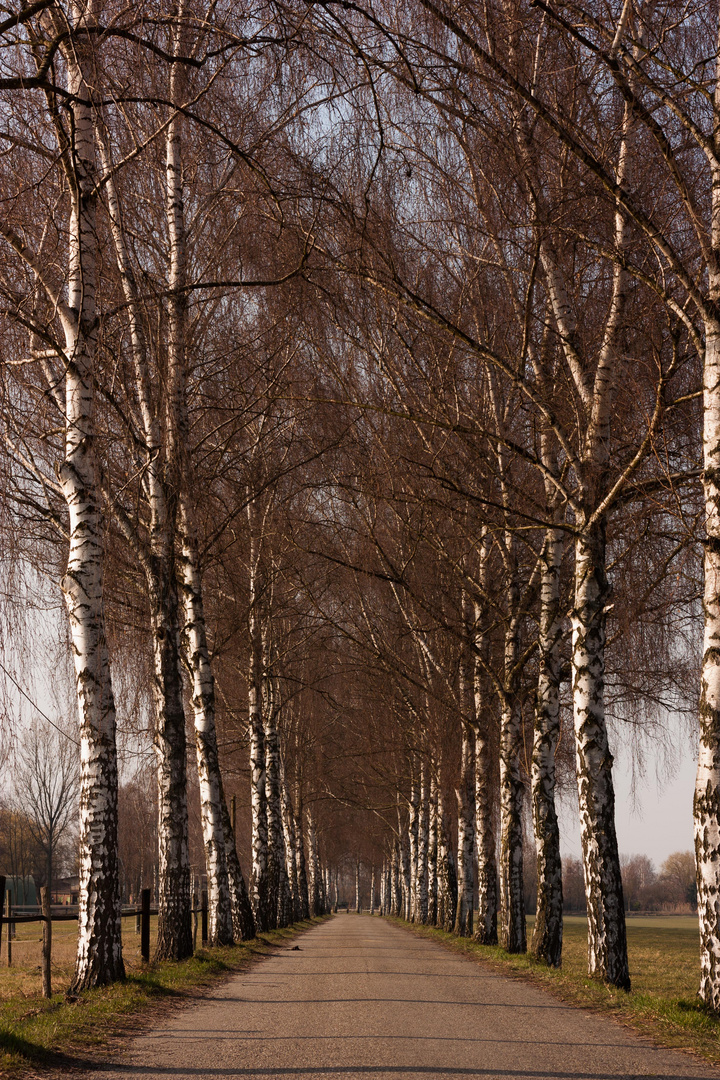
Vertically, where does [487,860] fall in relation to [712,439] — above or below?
below

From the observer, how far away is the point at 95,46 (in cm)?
695

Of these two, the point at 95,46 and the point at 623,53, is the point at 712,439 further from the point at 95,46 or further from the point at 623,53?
the point at 95,46

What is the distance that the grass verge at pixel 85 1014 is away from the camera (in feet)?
19.6

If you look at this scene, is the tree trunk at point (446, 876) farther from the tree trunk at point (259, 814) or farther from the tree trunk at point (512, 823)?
the tree trunk at point (512, 823)

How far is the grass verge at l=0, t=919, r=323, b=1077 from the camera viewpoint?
19.6 feet

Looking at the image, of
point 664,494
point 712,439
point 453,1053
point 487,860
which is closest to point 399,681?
point 487,860

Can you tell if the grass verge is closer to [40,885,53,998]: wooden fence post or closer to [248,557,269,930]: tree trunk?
[40,885,53,998]: wooden fence post

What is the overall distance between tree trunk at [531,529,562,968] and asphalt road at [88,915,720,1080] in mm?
2070

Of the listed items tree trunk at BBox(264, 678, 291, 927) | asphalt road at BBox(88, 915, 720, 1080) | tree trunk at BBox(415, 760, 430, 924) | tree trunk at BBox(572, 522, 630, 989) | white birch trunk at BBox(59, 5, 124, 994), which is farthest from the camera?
tree trunk at BBox(415, 760, 430, 924)

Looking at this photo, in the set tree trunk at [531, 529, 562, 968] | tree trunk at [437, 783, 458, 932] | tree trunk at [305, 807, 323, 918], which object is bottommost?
tree trunk at [305, 807, 323, 918]

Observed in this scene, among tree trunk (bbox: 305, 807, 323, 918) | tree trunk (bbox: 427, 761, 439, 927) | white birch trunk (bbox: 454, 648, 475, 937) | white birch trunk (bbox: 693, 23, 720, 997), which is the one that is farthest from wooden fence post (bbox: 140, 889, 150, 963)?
tree trunk (bbox: 305, 807, 323, 918)

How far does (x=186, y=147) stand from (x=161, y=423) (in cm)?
442

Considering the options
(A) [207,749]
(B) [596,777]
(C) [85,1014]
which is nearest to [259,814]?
(A) [207,749]

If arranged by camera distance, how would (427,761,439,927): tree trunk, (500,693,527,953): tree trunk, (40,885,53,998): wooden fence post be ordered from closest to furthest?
(40,885,53,998): wooden fence post < (500,693,527,953): tree trunk < (427,761,439,927): tree trunk
